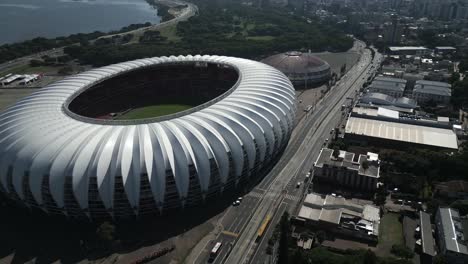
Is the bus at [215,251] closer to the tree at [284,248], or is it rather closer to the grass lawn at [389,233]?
the tree at [284,248]

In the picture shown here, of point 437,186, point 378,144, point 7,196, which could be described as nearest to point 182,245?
point 7,196

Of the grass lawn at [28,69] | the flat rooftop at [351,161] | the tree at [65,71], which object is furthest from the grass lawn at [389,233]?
the grass lawn at [28,69]

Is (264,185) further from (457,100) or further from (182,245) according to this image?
(457,100)

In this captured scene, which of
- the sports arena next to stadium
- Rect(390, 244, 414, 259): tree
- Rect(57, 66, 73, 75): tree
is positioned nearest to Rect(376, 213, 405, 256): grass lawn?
Rect(390, 244, 414, 259): tree

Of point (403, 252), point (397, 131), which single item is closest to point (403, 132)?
point (397, 131)

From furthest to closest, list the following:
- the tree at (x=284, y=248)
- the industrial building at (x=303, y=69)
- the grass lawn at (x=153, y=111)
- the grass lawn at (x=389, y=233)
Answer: the industrial building at (x=303, y=69) → the grass lawn at (x=153, y=111) → the grass lawn at (x=389, y=233) → the tree at (x=284, y=248)
